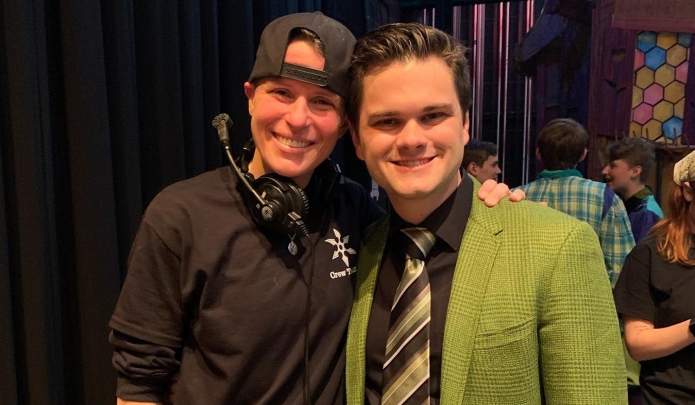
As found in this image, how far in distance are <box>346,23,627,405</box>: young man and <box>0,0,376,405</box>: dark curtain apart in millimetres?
863

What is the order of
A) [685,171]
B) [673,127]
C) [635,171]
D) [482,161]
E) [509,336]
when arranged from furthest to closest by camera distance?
[673,127] → [482,161] → [635,171] → [685,171] → [509,336]

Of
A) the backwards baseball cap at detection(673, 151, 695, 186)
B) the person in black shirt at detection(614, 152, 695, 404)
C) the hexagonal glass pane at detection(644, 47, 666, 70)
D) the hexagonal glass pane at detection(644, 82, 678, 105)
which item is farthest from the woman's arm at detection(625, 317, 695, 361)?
the hexagonal glass pane at detection(644, 47, 666, 70)

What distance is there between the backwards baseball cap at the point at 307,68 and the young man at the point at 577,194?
1.81 meters

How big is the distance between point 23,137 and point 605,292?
1.42 meters

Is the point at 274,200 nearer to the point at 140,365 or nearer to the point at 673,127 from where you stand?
the point at 140,365

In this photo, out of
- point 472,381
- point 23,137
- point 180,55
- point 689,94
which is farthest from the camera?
point 689,94

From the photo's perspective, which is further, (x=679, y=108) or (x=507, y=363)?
(x=679, y=108)

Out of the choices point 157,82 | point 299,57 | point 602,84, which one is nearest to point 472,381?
point 299,57

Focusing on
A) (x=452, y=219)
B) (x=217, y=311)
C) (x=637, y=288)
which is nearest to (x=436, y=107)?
(x=452, y=219)

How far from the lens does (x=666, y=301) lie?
5.53 ft

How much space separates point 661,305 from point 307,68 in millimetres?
1282

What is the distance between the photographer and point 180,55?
7.29 ft

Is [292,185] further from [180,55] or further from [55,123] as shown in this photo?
[180,55]

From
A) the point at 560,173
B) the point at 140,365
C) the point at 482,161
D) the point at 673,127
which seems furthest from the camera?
the point at 673,127
